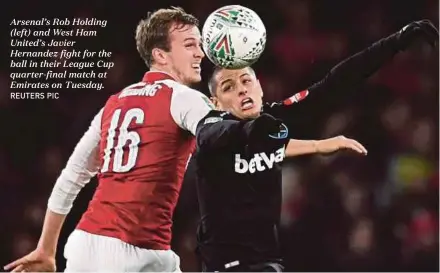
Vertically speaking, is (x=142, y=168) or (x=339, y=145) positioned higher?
(x=339, y=145)

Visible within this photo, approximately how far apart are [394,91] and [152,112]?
307cm

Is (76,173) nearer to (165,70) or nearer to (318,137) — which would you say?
(165,70)

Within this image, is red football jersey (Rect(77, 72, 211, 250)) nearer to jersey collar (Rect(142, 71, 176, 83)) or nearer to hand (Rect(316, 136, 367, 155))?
jersey collar (Rect(142, 71, 176, 83))

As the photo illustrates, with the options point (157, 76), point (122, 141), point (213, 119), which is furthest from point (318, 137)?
point (213, 119)

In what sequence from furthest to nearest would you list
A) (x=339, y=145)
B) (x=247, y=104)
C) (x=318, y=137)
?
(x=318, y=137)
(x=247, y=104)
(x=339, y=145)

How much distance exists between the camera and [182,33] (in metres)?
3.67

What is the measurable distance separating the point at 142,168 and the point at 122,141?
14 centimetres

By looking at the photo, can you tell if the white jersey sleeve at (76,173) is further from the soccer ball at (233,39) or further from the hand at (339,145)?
the hand at (339,145)

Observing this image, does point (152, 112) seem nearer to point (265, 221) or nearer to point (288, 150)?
point (265, 221)

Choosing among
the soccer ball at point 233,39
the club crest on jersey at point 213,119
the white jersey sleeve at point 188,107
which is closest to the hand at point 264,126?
the club crest on jersey at point 213,119

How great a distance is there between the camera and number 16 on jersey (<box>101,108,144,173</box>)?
3.35 metres

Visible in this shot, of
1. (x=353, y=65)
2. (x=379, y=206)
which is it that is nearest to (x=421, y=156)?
(x=379, y=206)

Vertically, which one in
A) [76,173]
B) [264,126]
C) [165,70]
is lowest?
[76,173]

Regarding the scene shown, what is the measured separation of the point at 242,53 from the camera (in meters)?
4.14
